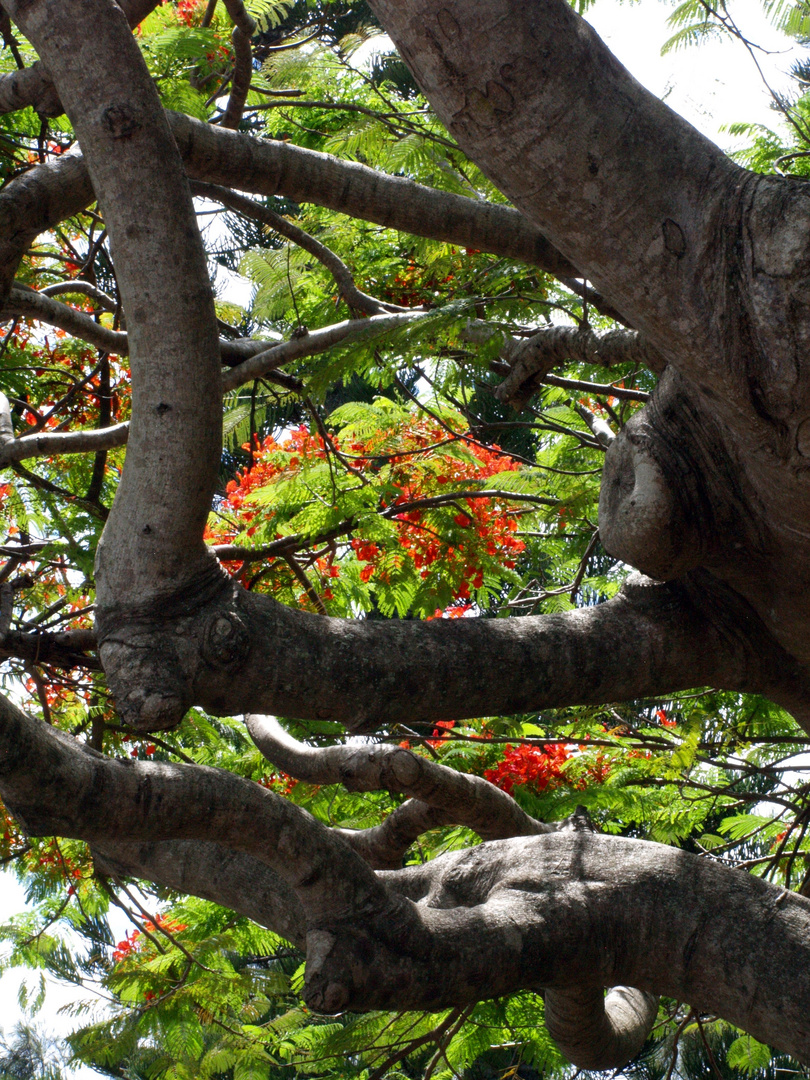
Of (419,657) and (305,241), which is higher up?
(305,241)

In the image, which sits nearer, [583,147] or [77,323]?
[583,147]

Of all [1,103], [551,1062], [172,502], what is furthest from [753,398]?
[551,1062]

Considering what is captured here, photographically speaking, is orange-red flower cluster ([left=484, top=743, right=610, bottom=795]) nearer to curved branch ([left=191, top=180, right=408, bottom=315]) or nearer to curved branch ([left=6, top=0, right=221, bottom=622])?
curved branch ([left=191, top=180, right=408, bottom=315])

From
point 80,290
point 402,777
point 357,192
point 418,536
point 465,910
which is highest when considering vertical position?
point 80,290

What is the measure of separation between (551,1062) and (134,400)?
3901 mm

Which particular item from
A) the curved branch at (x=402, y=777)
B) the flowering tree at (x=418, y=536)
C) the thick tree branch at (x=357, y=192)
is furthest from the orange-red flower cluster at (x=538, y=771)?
the thick tree branch at (x=357, y=192)

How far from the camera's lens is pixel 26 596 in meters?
4.06

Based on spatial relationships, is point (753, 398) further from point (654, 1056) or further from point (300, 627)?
point (654, 1056)

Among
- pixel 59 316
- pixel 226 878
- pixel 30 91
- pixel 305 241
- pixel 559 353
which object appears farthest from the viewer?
pixel 305 241

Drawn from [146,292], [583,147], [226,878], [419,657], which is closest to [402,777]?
[226,878]

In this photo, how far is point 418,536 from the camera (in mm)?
3910

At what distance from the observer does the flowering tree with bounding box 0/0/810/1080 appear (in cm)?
135

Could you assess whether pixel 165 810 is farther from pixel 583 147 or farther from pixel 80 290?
pixel 80 290

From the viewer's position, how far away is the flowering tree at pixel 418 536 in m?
1.35
